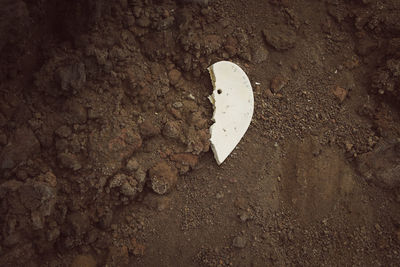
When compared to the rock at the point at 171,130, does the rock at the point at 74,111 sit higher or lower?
higher

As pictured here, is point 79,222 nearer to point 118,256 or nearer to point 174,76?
point 118,256

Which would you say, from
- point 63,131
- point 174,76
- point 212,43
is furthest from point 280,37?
point 63,131


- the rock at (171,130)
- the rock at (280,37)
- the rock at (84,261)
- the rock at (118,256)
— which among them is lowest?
the rock at (118,256)

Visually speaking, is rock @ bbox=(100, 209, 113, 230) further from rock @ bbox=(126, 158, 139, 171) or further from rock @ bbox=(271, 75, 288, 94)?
rock @ bbox=(271, 75, 288, 94)

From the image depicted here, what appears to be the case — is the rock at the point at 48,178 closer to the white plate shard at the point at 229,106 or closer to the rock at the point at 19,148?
the rock at the point at 19,148

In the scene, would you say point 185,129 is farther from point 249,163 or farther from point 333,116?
point 333,116

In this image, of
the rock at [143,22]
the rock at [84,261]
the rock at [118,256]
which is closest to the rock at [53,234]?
the rock at [84,261]
